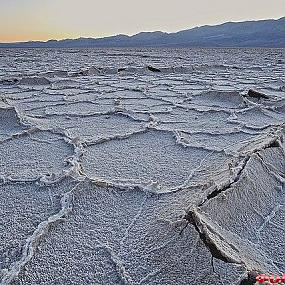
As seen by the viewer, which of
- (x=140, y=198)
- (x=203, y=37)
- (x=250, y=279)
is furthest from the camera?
(x=203, y=37)

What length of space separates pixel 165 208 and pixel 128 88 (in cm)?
314

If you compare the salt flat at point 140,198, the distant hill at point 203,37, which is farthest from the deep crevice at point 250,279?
the distant hill at point 203,37

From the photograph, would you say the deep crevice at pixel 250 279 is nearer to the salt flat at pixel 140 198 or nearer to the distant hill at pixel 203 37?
the salt flat at pixel 140 198

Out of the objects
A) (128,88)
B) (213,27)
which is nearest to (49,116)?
(128,88)

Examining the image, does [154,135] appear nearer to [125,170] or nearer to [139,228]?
[125,170]

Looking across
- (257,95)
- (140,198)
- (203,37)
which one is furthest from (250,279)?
(203,37)

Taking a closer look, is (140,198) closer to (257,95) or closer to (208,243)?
(208,243)

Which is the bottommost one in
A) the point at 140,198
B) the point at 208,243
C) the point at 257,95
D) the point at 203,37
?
the point at 203,37

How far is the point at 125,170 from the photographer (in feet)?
5.66

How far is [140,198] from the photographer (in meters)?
1.43

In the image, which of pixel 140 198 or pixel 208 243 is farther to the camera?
pixel 140 198

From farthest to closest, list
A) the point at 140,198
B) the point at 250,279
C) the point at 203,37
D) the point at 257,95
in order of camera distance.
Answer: the point at 203,37, the point at 257,95, the point at 140,198, the point at 250,279

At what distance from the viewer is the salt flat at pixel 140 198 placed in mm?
1029

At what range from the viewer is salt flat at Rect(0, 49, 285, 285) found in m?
1.03
